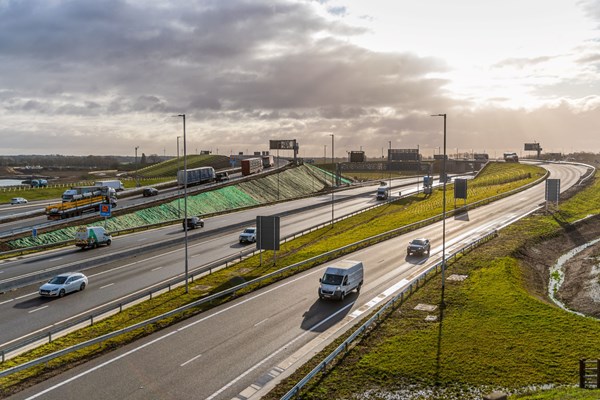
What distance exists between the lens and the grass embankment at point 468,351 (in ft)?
75.0

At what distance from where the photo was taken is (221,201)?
97.9m

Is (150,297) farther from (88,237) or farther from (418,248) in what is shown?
(418,248)

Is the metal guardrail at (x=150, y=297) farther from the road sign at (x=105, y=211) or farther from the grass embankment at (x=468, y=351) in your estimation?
the road sign at (x=105, y=211)

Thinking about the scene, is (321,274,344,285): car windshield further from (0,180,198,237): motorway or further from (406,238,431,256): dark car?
(0,180,198,237): motorway

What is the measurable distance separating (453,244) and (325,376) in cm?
3985

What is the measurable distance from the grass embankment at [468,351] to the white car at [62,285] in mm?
22845

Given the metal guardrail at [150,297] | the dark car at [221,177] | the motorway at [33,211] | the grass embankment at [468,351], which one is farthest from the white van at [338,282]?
the dark car at [221,177]

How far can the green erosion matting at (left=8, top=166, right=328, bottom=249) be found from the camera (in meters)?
62.9

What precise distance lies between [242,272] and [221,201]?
5381cm

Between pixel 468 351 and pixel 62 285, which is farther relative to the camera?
pixel 62 285

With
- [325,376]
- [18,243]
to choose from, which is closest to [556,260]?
[325,376]

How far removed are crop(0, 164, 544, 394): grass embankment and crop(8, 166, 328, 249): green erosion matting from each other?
26.7 metres

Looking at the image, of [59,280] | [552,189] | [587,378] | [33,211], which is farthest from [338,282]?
[552,189]

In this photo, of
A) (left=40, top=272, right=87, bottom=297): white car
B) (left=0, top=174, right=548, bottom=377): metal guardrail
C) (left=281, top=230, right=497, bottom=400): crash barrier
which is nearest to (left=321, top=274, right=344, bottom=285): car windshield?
(left=281, top=230, right=497, bottom=400): crash barrier
